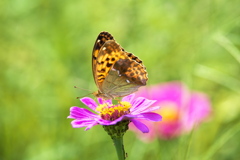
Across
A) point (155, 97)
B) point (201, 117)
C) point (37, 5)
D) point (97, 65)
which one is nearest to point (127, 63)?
point (97, 65)

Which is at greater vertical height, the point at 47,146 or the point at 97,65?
the point at 47,146

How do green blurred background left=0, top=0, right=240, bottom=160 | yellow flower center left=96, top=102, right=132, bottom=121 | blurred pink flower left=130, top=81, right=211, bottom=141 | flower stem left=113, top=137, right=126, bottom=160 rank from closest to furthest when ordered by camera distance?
flower stem left=113, top=137, right=126, bottom=160
yellow flower center left=96, top=102, right=132, bottom=121
blurred pink flower left=130, top=81, right=211, bottom=141
green blurred background left=0, top=0, right=240, bottom=160

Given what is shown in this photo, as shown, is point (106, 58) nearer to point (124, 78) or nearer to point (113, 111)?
point (124, 78)

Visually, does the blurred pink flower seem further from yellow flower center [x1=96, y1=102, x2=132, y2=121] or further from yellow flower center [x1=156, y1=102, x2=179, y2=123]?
yellow flower center [x1=96, y1=102, x2=132, y2=121]

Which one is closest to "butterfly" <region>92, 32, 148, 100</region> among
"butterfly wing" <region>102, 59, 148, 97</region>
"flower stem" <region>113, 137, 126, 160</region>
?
"butterfly wing" <region>102, 59, 148, 97</region>

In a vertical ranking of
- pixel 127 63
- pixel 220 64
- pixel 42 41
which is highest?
pixel 42 41

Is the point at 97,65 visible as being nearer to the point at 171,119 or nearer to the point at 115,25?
the point at 171,119
